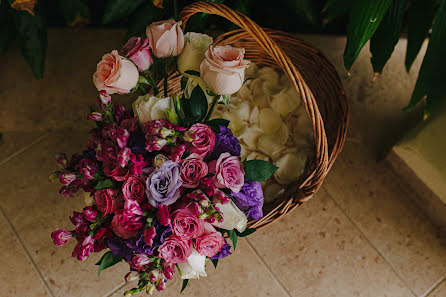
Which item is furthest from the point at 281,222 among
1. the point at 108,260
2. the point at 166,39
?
the point at 166,39

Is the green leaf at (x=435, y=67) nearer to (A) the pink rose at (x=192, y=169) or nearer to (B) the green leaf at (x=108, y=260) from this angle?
(A) the pink rose at (x=192, y=169)

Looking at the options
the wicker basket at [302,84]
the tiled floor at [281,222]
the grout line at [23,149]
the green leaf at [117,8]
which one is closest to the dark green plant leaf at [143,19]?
the green leaf at [117,8]

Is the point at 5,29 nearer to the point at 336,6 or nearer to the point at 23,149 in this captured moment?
the point at 23,149

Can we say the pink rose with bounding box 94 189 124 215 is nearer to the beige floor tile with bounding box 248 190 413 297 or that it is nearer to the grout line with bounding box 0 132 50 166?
the beige floor tile with bounding box 248 190 413 297

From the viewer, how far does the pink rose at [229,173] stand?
708 mm

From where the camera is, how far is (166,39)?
2.48 ft

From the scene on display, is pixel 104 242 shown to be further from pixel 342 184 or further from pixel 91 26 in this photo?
pixel 91 26

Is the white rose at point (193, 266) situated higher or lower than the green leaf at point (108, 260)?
higher

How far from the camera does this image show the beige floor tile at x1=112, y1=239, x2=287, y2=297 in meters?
1.11

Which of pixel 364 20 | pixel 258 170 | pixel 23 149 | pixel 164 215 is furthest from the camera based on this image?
pixel 23 149

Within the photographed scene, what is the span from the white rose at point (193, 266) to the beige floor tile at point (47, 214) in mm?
446

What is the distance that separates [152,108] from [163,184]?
0.15 m

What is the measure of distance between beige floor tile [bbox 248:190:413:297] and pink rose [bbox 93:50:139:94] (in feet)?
2.10

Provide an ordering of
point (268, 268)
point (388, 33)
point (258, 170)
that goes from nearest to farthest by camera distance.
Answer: point (258, 170), point (388, 33), point (268, 268)
